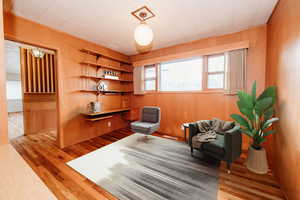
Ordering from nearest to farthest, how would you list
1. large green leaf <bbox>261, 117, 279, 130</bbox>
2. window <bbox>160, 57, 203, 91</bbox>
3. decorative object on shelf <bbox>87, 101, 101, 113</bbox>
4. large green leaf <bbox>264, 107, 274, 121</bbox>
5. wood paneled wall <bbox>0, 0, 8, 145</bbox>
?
wood paneled wall <bbox>0, 0, 8, 145</bbox>, large green leaf <bbox>261, 117, 279, 130</bbox>, large green leaf <bbox>264, 107, 274, 121</bbox>, decorative object on shelf <bbox>87, 101, 101, 113</bbox>, window <bbox>160, 57, 203, 91</bbox>

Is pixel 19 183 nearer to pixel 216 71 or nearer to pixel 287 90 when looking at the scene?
pixel 287 90

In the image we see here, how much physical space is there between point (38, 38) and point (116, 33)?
59.9 inches

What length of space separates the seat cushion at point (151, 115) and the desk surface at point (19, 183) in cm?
275

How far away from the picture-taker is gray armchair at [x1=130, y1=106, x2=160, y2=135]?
285cm

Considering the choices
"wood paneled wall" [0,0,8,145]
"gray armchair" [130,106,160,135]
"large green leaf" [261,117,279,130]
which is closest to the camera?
"wood paneled wall" [0,0,8,145]

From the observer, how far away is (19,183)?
504mm

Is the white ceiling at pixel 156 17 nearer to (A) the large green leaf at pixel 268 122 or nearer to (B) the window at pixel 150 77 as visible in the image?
(B) the window at pixel 150 77

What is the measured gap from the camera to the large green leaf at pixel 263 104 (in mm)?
1722

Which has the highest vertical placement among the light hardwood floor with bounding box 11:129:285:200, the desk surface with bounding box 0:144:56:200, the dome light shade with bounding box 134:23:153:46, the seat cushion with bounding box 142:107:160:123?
the dome light shade with bounding box 134:23:153:46

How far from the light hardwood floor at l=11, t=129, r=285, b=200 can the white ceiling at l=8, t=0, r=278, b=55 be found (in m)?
2.63

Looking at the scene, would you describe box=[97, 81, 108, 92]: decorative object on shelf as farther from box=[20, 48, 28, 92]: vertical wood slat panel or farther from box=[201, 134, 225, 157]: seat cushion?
box=[201, 134, 225, 157]: seat cushion

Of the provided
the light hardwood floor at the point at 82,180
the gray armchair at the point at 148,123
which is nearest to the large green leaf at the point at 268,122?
the light hardwood floor at the point at 82,180

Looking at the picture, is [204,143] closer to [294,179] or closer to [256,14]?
[294,179]

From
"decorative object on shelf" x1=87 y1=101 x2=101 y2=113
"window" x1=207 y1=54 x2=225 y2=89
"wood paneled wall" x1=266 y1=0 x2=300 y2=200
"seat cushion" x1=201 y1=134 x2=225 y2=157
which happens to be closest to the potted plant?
"wood paneled wall" x1=266 y1=0 x2=300 y2=200
